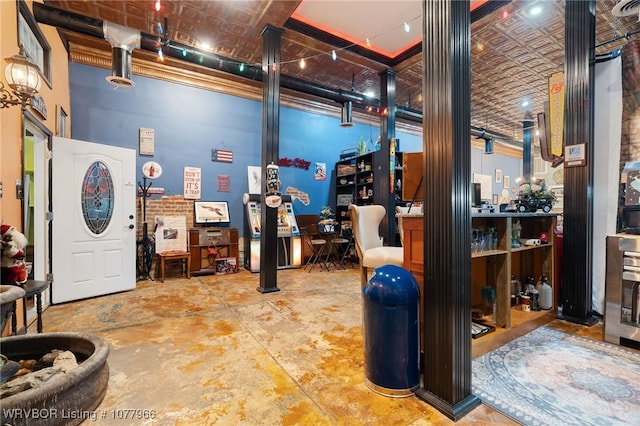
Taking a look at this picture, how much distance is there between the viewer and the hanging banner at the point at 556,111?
3559 millimetres

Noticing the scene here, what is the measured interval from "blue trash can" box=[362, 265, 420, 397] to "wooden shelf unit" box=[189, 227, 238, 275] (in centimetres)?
446

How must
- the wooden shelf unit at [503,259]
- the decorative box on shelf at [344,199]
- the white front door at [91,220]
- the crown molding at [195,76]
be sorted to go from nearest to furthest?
the wooden shelf unit at [503,259], the white front door at [91,220], the crown molding at [195,76], the decorative box on shelf at [344,199]

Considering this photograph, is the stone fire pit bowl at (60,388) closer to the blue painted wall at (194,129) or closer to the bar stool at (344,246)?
the blue painted wall at (194,129)

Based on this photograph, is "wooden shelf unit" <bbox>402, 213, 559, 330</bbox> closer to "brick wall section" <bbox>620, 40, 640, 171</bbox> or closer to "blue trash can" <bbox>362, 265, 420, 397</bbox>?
"blue trash can" <bbox>362, 265, 420, 397</bbox>

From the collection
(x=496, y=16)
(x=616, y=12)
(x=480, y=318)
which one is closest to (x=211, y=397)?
(x=480, y=318)

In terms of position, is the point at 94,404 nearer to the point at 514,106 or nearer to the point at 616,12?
the point at 616,12

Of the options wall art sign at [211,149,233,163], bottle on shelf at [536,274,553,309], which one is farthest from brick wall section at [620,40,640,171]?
wall art sign at [211,149,233,163]

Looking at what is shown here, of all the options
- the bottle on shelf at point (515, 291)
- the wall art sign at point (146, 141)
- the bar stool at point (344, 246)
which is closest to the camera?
the bottle on shelf at point (515, 291)

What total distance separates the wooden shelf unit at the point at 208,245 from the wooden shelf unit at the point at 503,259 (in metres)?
4.35

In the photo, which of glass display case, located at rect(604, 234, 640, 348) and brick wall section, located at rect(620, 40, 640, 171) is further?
brick wall section, located at rect(620, 40, 640, 171)

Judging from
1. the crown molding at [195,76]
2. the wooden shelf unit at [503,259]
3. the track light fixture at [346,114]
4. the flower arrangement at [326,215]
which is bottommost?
the wooden shelf unit at [503,259]

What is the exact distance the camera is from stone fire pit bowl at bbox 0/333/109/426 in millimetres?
1194

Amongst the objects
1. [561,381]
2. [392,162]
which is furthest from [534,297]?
[392,162]

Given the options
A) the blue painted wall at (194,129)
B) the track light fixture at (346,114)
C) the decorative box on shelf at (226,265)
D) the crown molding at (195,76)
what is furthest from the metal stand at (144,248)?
the track light fixture at (346,114)
